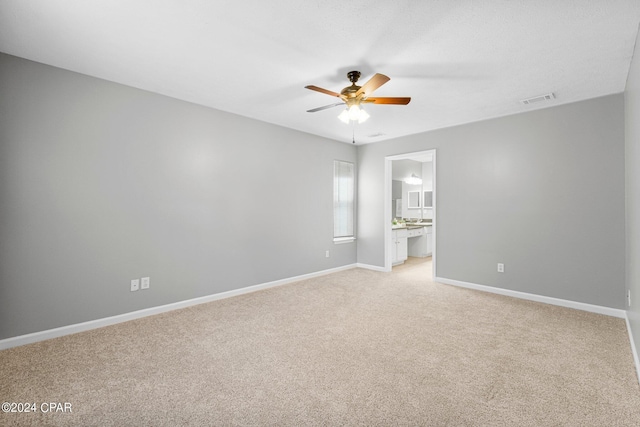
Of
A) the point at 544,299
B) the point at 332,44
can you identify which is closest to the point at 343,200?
the point at 544,299

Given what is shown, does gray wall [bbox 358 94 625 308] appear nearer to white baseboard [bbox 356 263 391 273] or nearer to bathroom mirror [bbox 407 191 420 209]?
white baseboard [bbox 356 263 391 273]

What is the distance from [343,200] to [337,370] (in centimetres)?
396

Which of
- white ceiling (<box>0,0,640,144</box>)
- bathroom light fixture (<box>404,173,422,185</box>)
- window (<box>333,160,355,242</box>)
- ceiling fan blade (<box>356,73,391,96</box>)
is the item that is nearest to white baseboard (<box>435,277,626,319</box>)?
window (<box>333,160,355,242</box>)

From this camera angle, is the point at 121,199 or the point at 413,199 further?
the point at 413,199

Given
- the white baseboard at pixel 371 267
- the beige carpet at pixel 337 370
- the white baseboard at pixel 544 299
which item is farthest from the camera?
the white baseboard at pixel 371 267

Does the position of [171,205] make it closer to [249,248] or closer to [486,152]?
[249,248]

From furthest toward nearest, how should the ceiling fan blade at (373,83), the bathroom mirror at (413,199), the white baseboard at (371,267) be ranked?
the bathroom mirror at (413,199) < the white baseboard at (371,267) < the ceiling fan blade at (373,83)

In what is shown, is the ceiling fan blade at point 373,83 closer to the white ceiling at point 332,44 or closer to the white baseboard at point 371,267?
the white ceiling at point 332,44

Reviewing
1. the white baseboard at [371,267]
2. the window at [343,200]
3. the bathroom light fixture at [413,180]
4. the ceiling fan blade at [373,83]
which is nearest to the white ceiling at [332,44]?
the ceiling fan blade at [373,83]

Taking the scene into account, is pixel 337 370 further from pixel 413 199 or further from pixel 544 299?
pixel 413 199

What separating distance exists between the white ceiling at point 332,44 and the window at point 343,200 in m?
2.34

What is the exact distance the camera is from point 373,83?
2.51m

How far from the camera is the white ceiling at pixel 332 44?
198 centimetres

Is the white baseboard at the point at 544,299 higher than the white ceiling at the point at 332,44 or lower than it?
lower
